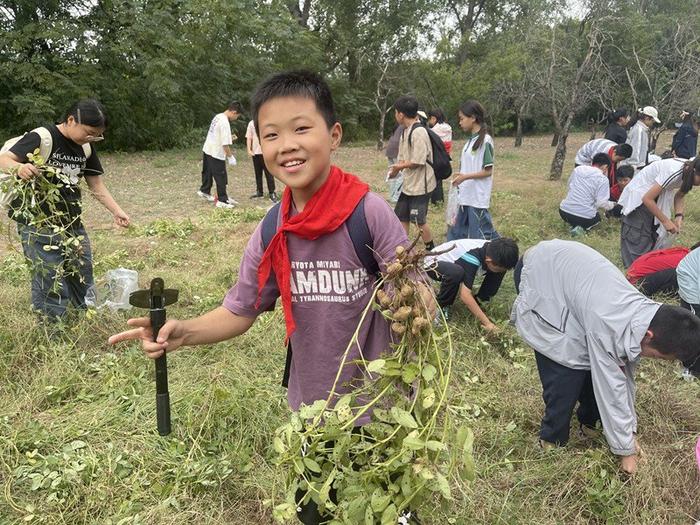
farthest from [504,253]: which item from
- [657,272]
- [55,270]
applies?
[55,270]

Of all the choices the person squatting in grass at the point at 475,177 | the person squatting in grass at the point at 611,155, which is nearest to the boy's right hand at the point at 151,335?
the person squatting in grass at the point at 475,177

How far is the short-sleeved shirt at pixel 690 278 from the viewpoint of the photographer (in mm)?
3379

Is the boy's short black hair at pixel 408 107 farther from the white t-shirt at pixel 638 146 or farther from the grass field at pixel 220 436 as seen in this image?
the white t-shirt at pixel 638 146

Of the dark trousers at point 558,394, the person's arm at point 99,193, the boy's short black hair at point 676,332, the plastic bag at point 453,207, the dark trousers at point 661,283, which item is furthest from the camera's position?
the plastic bag at point 453,207

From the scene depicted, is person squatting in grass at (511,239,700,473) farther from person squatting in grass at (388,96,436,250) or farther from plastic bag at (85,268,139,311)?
plastic bag at (85,268,139,311)

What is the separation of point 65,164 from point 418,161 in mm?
3094

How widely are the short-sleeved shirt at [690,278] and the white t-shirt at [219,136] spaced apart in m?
5.95

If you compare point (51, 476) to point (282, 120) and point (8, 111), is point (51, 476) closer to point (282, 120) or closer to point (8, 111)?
point (282, 120)

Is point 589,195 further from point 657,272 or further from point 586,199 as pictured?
point 657,272

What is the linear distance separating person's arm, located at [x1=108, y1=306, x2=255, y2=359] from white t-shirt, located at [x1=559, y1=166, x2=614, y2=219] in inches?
232

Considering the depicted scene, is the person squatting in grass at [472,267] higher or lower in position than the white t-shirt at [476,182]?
Answer: lower

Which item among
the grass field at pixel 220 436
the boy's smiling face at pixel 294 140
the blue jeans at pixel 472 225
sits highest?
the boy's smiling face at pixel 294 140

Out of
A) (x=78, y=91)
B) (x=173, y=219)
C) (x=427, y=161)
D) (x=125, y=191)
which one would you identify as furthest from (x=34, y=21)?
(x=427, y=161)

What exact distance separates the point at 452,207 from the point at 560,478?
3414mm
